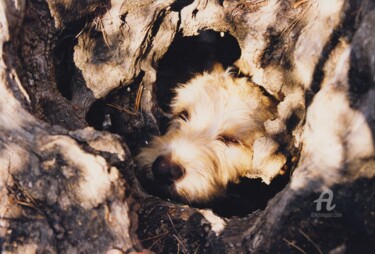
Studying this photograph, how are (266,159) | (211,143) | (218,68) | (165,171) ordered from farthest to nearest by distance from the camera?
(218,68), (211,143), (266,159), (165,171)

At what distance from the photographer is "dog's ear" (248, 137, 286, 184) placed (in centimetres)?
379

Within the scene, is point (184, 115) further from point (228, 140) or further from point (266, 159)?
point (266, 159)

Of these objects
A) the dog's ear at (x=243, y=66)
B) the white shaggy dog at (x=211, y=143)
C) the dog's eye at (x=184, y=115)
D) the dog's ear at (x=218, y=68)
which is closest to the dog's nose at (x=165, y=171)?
the white shaggy dog at (x=211, y=143)

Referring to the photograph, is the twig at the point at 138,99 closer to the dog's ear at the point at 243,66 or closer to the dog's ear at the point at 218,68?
the dog's ear at the point at 218,68

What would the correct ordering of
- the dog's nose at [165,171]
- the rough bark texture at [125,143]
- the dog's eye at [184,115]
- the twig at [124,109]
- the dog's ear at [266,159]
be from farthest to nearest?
the dog's eye at [184,115] < the twig at [124,109] < the dog's ear at [266,159] < the dog's nose at [165,171] < the rough bark texture at [125,143]

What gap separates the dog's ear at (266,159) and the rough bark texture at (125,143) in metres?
0.11

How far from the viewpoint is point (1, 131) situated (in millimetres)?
2588

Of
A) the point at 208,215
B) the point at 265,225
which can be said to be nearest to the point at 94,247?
the point at 208,215

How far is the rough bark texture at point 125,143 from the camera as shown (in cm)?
230

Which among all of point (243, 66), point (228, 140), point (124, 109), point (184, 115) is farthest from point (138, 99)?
point (243, 66)

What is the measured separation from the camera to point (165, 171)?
363 centimetres

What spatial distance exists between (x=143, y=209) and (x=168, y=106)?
174 centimetres

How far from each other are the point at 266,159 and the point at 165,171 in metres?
0.93

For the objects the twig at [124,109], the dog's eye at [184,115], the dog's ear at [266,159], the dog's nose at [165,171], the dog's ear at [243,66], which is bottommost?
the dog's ear at [266,159]
